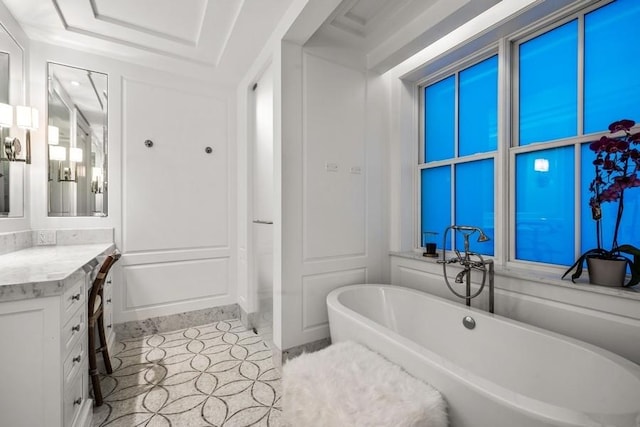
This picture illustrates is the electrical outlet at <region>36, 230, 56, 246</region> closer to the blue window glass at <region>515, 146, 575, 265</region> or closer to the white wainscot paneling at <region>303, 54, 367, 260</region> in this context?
the white wainscot paneling at <region>303, 54, 367, 260</region>

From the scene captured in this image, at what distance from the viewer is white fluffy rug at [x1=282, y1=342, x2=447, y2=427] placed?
1.08 m

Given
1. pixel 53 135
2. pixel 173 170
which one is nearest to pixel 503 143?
pixel 173 170

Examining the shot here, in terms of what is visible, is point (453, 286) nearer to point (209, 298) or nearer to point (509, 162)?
point (509, 162)

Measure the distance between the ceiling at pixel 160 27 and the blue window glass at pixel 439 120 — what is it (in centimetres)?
147

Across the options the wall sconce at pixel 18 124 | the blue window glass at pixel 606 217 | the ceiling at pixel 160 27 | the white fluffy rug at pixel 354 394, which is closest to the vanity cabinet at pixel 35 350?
the white fluffy rug at pixel 354 394

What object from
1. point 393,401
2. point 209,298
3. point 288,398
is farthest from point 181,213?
point 393,401

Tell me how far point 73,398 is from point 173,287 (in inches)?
61.9

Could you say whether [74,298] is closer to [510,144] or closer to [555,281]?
[555,281]

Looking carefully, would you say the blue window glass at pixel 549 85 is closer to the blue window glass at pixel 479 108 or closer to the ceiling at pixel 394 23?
the blue window glass at pixel 479 108

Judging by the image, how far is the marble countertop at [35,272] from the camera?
3.71 feet

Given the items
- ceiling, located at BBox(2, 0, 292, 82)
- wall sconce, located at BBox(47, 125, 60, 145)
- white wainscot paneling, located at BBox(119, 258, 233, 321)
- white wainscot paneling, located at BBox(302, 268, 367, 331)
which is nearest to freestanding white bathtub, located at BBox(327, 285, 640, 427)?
white wainscot paneling, located at BBox(302, 268, 367, 331)

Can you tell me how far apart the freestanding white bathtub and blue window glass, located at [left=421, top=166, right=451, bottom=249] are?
757 millimetres

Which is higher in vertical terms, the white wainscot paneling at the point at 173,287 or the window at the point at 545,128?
the window at the point at 545,128

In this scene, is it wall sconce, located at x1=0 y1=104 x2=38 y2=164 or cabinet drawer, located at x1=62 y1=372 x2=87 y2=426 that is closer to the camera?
cabinet drawer, located at x1=62 y1=372 x2=87 y2=426
